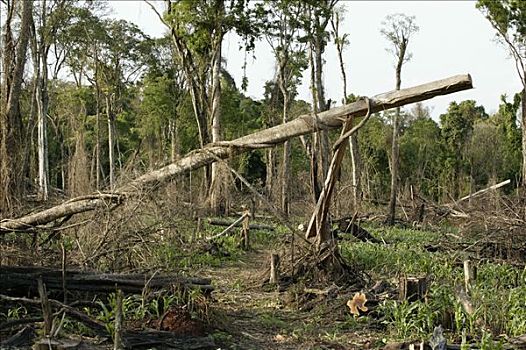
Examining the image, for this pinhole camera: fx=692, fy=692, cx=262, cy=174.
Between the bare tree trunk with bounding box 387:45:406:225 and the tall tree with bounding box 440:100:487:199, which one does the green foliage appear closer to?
the tall tree with bounding box 440:100:487:199

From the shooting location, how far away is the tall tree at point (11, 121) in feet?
33.8

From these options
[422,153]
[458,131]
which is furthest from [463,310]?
[458,131]

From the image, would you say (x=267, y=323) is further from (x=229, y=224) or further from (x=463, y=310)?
(x=229, y=224)

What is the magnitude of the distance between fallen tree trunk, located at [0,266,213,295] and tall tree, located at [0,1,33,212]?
2.87m

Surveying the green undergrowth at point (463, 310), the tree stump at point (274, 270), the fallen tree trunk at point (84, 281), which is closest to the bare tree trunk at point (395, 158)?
the green undergrowth at point (463, 310)

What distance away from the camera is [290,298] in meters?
9.21

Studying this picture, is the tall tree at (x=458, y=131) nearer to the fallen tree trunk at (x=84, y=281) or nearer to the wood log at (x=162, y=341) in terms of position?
the fallen tree trunk at (x=84, y=281)

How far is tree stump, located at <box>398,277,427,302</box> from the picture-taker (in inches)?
328

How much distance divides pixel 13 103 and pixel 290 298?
5.69 metres

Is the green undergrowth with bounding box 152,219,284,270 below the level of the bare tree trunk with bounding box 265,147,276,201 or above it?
below

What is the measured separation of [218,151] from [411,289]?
3.41 meters

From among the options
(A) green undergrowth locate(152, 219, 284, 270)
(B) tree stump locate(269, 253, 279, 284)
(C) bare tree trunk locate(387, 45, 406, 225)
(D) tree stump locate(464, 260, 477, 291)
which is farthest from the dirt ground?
(C) bare tree trunk locate(387, 45, 406, 225)

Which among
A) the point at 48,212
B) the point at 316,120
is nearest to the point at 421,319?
the point at 316,120

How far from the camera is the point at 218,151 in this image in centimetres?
1002
